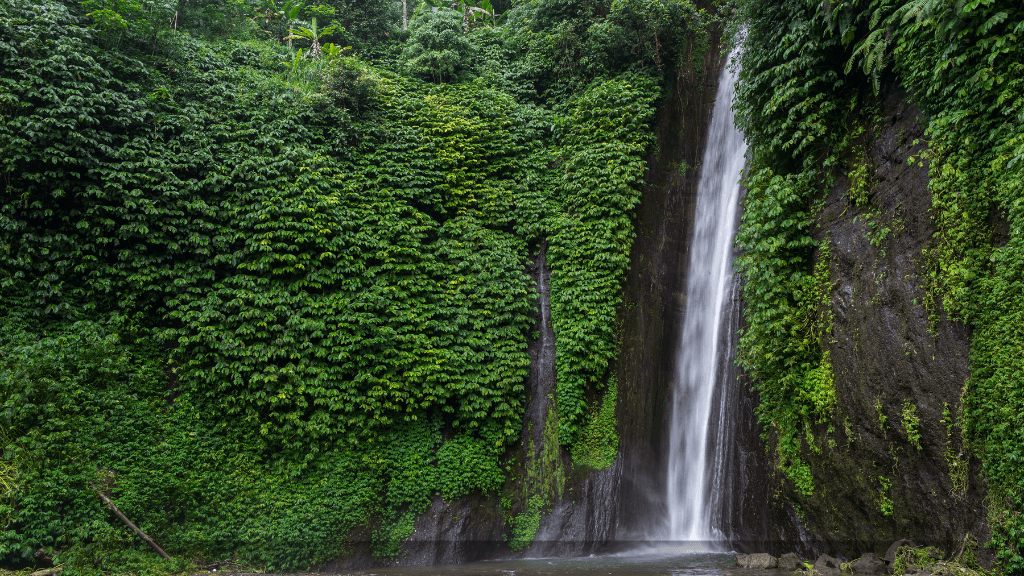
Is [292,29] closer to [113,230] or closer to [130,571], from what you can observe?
[113,230]

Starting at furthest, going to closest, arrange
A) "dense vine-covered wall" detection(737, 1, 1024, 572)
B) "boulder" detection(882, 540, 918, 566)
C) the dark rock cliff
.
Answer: "boulder" detection(882, 540, 918, 566)
the dark rock cliff
"dense vine-covered wall" detection(737, 1, 1024, 572)

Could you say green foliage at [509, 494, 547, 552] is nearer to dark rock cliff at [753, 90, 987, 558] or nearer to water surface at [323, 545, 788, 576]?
water surface at [323, 545, 788, 576]

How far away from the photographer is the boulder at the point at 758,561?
7377 mm

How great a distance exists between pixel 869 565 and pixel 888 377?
2.39 metres

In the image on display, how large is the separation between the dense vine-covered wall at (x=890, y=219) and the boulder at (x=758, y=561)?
106 cm

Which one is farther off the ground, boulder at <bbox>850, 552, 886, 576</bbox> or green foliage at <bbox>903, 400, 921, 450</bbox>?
green foliage at <bbox>903, 400, 921, 450</bbox>

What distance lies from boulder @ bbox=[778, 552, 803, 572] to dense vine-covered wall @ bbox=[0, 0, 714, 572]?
11.8 feet

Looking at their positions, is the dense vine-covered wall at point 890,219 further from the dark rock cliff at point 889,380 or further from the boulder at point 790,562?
the boulder at point 790,562

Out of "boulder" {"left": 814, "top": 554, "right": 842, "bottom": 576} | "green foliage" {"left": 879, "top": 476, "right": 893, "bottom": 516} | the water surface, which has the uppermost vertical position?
"green foliage" {"left": 879, "top": 476, "right": 893, "bottom": 516}

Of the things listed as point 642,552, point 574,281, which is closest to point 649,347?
point 574,281

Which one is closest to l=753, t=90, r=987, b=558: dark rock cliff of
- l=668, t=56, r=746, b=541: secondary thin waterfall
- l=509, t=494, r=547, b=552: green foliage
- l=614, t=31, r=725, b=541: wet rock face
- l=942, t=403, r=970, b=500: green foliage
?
l=942, t=403, r=970, b=500: green foliage

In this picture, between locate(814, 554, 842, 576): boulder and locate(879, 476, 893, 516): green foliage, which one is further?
locate(814, 554, 842, 576): boulder

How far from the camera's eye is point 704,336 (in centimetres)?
1061

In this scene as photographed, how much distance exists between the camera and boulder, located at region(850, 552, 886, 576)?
6160 millimetres
